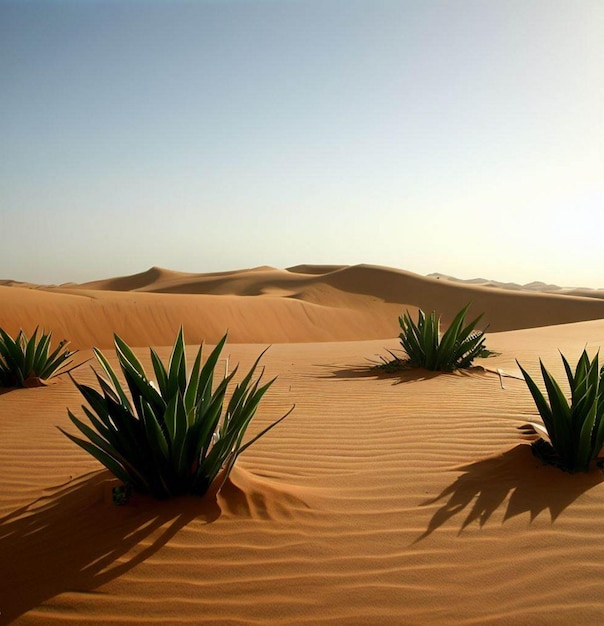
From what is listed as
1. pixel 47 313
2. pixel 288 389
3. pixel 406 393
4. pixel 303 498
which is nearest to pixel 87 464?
pixel 303 498

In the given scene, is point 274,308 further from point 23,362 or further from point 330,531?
point 330,531

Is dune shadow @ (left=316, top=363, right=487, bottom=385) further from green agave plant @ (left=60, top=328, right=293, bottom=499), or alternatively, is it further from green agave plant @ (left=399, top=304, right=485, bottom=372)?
green agave plant @ (left=60, top=328, right=293, bottom=499)

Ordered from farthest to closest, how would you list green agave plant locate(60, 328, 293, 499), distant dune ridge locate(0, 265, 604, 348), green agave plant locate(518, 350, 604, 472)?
distant dune ridge locate(0, 265, 604, 348) → green agave plant locate(518, 350, 604, 472) → green agave plant locate(60, 328, 293, 499)

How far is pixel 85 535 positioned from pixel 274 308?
76.2ft

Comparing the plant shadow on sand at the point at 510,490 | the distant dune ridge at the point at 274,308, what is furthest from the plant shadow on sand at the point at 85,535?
the distant dune ridge at the point at 274,308

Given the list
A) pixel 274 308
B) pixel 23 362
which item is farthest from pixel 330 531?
pixel 274 308

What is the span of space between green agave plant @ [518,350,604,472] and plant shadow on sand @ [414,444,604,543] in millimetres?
83

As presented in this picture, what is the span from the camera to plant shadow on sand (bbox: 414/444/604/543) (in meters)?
2.70

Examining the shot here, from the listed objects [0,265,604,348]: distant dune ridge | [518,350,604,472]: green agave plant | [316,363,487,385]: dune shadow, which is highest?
[0,265,604,348]: distant dune ridge

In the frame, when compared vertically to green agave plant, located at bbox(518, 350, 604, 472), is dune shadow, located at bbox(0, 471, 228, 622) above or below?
below

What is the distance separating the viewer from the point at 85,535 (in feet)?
8.46

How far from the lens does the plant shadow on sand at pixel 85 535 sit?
7.25 feet

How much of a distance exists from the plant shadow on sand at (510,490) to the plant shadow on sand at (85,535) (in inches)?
42.4

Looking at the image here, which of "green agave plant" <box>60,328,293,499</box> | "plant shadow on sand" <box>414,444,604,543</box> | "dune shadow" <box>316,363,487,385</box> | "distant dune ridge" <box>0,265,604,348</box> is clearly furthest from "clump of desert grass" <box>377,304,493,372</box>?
"distant dune ridge" <box>0,265,604,348</box>
